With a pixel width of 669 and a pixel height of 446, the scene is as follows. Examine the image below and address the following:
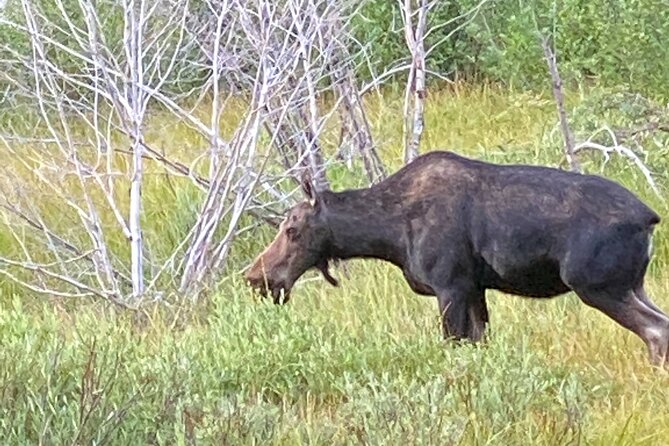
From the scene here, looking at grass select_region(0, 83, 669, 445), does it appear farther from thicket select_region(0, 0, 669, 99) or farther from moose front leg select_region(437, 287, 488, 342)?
thicket select_region(0, 0, 669, 99)

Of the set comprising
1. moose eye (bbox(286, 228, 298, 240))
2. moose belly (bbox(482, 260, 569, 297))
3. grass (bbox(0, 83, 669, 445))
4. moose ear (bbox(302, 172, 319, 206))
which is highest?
moose ear (bbox(302, 172, 319, 206))

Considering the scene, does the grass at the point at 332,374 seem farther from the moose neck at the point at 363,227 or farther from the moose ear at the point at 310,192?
the moose ear at the point at 310,192

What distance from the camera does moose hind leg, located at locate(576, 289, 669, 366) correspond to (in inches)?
227

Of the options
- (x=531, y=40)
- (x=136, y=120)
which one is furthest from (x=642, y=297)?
(x=531, y=40)

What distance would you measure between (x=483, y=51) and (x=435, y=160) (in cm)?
751

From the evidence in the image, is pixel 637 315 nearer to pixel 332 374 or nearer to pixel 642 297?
pixel 642 297

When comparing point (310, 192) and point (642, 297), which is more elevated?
point (310, 192)

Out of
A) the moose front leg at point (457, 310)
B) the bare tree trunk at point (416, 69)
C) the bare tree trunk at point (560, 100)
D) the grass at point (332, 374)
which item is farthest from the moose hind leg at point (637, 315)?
the bare tree trunk at point (416, 69)

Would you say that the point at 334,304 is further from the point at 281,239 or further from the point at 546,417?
the point at 546,417

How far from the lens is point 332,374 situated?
5691mm

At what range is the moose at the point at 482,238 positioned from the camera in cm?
575

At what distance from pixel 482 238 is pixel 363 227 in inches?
23.1

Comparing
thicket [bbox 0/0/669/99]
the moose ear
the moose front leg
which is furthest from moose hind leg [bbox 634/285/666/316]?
thicket [bbox 0/0/669/99]

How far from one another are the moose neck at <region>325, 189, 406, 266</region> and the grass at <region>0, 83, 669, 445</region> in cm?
35
